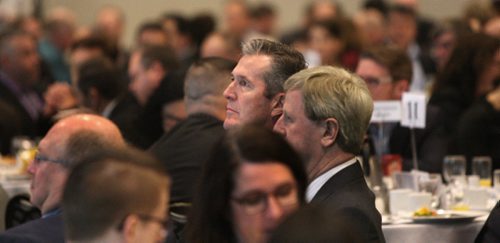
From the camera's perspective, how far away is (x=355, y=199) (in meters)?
4.47

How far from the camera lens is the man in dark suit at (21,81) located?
11.3 meters

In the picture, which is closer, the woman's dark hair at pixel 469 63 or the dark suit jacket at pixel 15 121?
the woman's dark hair at pixel 469 63

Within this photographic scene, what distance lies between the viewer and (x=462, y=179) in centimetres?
682

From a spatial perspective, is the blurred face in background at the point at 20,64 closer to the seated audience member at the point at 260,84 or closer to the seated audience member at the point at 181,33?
the seated audience member at the point at 181,33

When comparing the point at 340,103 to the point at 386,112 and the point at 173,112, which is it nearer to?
the point at 386,112

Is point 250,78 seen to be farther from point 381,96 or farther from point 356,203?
point 381,96

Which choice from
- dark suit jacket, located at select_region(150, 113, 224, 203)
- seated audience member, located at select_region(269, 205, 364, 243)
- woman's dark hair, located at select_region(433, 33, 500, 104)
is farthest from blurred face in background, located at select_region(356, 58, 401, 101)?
seated audience member, located at select_region(269, 205, 364, 243)

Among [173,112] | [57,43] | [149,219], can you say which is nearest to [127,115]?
[173,112]

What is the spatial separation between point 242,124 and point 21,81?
8.59m

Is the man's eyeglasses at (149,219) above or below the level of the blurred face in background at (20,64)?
above

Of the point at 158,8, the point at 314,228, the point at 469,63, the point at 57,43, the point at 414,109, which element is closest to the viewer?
the point at 314,228

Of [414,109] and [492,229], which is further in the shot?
[414,109]

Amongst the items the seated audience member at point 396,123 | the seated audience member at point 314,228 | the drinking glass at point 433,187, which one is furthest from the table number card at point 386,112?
the seated audience member at point 314,228

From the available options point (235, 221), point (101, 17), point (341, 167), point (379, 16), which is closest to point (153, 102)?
point (341, 167)
